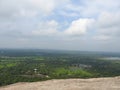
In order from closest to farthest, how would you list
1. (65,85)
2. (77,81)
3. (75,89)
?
(75,89), (65,85), (77,81)

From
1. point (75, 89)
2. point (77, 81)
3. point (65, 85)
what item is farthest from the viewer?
point (77, 81)

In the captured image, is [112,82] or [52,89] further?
[112,82]

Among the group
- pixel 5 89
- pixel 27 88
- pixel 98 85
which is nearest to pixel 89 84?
pixel 98 85

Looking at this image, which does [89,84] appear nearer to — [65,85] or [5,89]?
[65,85]

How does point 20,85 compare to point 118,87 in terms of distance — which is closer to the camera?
point 118,87

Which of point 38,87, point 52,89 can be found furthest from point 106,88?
point 38,87

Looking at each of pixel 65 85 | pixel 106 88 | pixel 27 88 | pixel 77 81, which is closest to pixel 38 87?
pixel 27 88

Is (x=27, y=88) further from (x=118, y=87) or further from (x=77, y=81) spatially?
(x=118, y=87)
